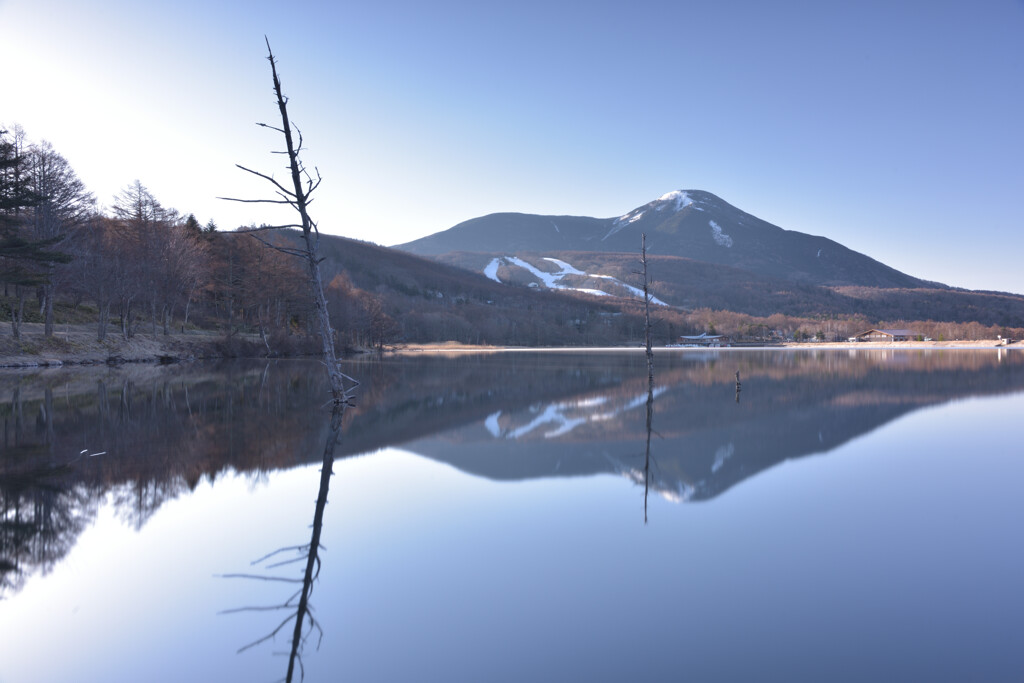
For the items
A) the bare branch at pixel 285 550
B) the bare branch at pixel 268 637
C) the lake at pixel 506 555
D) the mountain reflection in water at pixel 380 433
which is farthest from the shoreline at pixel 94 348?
the bare branch at pixel 268 637

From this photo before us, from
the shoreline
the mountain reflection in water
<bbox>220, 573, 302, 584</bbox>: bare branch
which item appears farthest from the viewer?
the shoreline

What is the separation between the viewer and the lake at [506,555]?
3.58 metres

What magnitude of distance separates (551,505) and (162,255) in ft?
151

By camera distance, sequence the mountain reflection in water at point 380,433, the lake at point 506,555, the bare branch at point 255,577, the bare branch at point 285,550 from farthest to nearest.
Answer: the mountain reflection in water at point 380,433 < the bare branch at point 285,550 < the bare branch at point 255,577 < the lake at point 506,555

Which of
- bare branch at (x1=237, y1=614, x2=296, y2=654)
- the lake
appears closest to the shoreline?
the lake

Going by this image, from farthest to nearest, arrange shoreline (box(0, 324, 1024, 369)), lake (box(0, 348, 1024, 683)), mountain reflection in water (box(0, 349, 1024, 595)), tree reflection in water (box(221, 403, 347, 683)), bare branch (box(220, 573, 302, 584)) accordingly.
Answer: shoreline (box(0, 324, 1024, 369)) → mountain reflection in water (box(0, 349, 1024, 595)) → bare branch (box(220, 573, 302, 584)) → tree reflection in water (box(221, 403, 347, 683)) → lake (box(0, 348, 1024, 683))

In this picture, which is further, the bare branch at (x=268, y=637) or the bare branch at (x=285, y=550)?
the bare branch at (x=285, y=550)

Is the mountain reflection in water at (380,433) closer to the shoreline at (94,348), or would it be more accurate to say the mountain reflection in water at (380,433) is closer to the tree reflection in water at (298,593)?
the tree reflection in water at (298,593)

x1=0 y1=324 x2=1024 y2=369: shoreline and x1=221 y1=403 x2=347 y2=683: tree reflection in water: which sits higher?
x1=0 y1=324 x2=1024 y2=369: shoreline

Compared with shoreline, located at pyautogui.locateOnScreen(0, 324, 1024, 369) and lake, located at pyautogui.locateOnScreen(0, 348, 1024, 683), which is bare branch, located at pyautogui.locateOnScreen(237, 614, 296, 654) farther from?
shoreline, located at pyautogui.locateOnScreen(0, 324, 1024, 369)

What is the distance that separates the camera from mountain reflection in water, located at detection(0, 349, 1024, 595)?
7.08 metres

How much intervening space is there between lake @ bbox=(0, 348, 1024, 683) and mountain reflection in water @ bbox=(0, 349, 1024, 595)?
3.2 inches

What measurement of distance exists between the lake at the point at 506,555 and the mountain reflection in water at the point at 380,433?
81mm

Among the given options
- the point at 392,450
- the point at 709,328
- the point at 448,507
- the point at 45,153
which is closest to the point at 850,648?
the point at 448,507
